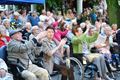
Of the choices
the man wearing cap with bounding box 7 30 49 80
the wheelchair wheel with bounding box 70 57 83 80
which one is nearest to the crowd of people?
the man wearing cap with bounding box 7 30 49 80

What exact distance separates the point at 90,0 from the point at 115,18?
7765 millimetres

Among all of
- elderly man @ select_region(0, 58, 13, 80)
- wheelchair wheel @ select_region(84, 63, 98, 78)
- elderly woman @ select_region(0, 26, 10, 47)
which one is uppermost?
elderly woman @ select_region(0, 26, 10, 47)

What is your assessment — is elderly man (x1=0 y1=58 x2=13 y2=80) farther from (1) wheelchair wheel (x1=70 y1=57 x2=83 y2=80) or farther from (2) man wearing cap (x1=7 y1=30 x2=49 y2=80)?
(1) wheelchair wheel (x1=70 y1=57 x2=83 y2=80)

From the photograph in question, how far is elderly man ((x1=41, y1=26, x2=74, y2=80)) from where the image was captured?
10547mm

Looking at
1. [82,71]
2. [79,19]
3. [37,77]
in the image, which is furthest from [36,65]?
[79,19]

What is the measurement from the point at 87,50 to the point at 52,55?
2692mm

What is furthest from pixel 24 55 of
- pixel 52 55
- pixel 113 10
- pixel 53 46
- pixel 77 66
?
pixel 113 10

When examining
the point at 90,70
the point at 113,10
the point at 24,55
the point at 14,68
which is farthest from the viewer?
the point at 113,10

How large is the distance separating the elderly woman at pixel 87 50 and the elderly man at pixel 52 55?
149 centimetres

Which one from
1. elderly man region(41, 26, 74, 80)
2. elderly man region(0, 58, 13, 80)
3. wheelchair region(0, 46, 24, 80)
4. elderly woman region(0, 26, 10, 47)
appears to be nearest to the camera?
elderly man region(0, 58, 13, 80)

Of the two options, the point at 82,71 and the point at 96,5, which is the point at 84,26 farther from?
the point at 96,5

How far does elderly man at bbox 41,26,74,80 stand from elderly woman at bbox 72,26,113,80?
58.8 inches

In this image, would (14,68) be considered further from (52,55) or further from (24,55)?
(52,55)

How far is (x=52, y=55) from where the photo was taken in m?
10.8
